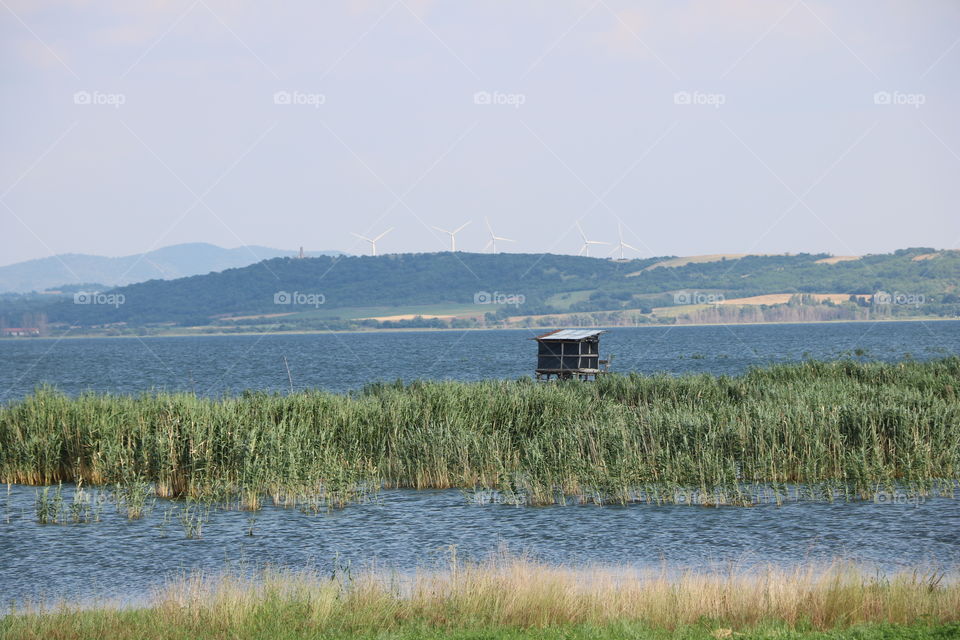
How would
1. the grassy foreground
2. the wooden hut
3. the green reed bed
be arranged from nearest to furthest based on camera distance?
the grassy foreground, the green reed bed, the wooden hut

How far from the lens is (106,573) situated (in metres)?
19.7

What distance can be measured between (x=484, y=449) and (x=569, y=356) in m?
23.5

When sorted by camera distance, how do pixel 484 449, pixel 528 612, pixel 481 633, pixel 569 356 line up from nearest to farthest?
pixel 481 633 → pixel 528 612 → pixel 484 449 → pixel 569 356

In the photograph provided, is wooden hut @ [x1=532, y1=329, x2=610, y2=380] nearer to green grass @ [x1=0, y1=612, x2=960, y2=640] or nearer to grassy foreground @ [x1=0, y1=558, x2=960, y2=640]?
grassy foreground @ [x1=0, y1=558, x2=960, y2=640]

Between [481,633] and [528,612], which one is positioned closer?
[481,633]

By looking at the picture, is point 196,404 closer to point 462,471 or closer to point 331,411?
point 331,411

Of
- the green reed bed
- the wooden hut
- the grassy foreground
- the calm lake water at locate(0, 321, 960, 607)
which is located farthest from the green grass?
the wooden hut

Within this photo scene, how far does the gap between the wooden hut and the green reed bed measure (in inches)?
790

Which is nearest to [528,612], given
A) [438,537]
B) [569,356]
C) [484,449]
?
[438,537]

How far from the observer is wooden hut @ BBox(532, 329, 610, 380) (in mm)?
51594

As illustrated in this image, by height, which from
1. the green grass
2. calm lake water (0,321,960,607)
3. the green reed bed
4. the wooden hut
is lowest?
calm lake water (0,321,960,607)

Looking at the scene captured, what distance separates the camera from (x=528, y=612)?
14547mm

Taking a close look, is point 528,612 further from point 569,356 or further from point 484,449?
point 569,356

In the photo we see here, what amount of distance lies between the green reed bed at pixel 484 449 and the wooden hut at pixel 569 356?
2006 cm
